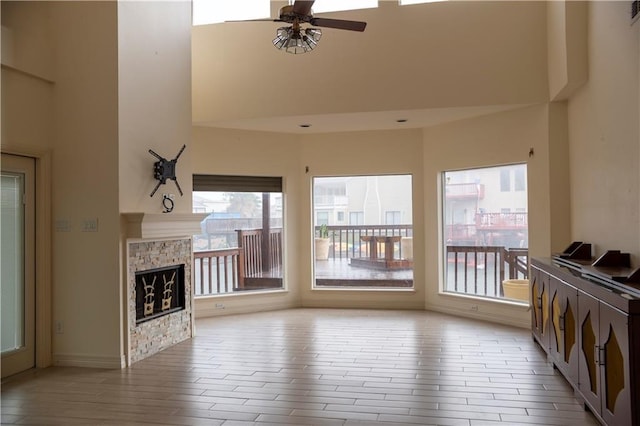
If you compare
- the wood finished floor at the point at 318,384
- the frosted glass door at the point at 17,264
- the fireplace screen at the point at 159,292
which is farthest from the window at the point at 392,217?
the frosted glass door at the point at 17,264

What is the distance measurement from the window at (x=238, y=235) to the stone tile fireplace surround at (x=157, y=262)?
4.56 feet

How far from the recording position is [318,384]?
4.19 m

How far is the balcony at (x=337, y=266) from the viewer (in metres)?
6.98

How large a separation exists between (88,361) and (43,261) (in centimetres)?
103

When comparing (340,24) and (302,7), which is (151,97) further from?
(302,7)

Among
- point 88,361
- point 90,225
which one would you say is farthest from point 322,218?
point 88,361

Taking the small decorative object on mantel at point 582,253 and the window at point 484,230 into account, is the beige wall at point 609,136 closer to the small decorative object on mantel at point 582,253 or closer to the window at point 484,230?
the small decorative object on mantel at point 582,253

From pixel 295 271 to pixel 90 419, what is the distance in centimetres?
446

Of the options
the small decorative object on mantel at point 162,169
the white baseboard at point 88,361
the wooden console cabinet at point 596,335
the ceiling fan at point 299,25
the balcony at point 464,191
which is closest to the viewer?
the wooden console cabinet at point 596,335

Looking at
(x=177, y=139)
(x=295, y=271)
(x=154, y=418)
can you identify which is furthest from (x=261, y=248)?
(x=154, y=418)

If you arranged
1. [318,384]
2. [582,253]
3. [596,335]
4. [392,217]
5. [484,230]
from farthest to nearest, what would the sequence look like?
[392,217], [484,230], [582,253], [318,384], [596,335]

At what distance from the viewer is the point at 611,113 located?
169 inches

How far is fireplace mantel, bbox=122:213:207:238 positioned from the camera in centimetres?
479

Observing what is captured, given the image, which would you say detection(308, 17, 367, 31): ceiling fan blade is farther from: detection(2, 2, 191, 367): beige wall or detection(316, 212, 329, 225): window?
detection(316, 212, 329, 225): window
